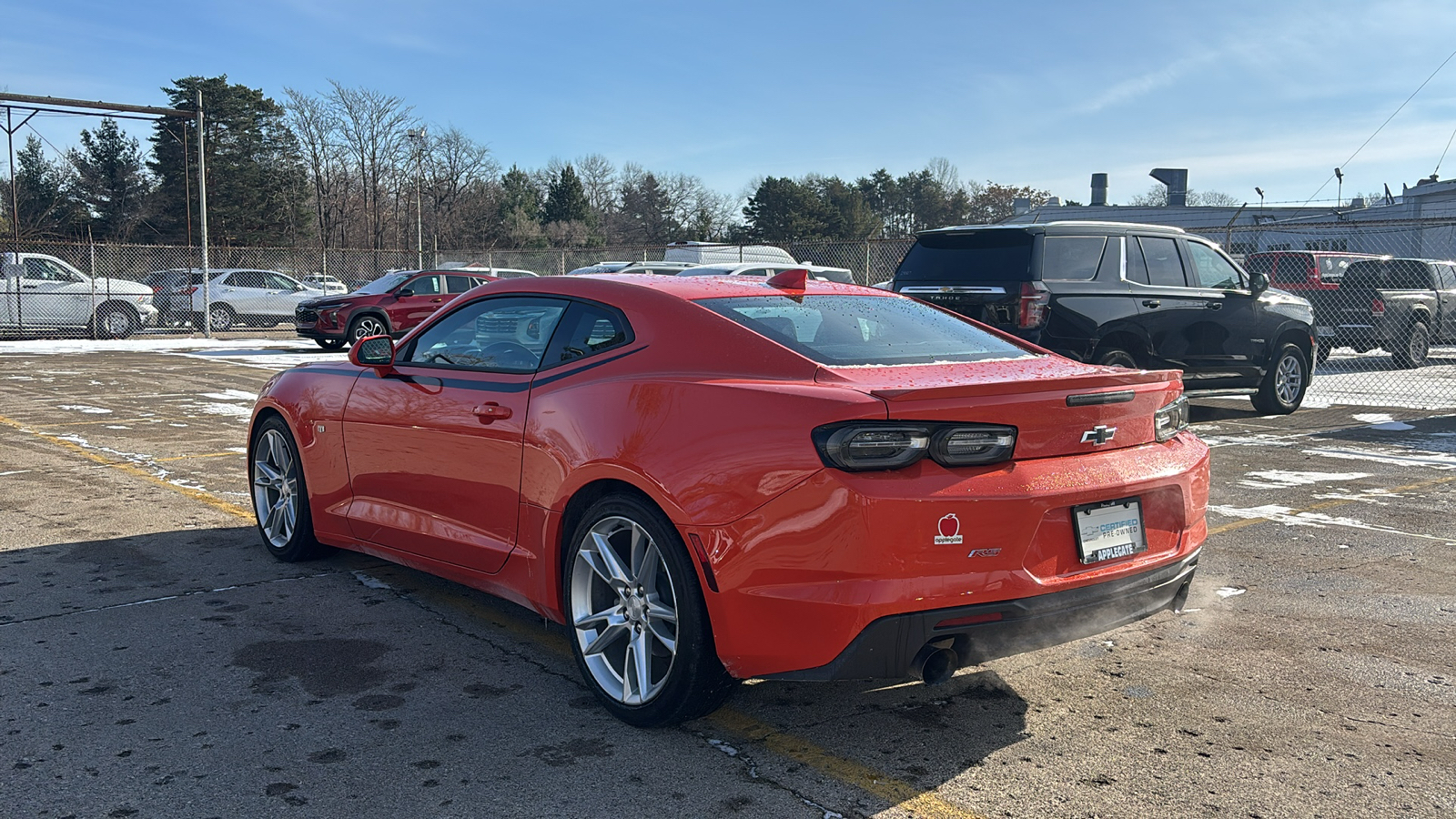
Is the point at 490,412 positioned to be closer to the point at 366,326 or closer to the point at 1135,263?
the point at 1135,263

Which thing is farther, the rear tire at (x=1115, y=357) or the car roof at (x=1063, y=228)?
the rear tire at (x=1115, y=357)

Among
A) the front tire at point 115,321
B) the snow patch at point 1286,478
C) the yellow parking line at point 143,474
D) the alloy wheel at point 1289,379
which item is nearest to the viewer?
the yellow parking line at point 143,474

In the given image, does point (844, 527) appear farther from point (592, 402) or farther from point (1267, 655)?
point (1267, 655)

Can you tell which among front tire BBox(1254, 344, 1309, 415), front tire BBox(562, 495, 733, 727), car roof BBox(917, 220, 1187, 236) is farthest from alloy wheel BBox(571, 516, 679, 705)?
front tire BBox(1254, 344, 1309, 415)

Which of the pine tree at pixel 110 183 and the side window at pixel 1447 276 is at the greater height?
the pine tree at pixel 110 183

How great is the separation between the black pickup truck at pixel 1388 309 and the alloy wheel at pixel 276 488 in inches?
716

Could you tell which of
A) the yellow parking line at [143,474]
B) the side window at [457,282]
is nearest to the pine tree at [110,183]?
the side window at [457,282]

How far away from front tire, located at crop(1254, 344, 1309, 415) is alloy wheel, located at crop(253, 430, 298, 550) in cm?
1020

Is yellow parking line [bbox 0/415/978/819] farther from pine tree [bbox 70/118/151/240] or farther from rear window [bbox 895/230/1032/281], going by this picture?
pine tree [bbox 70/118/151/240]

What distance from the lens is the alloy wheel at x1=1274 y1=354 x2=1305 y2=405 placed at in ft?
40.2

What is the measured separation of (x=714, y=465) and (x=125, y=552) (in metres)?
4.03

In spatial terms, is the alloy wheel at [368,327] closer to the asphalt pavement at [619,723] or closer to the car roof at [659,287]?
the asphalt pavement at [619,723]

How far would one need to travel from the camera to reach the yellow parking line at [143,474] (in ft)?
23.0

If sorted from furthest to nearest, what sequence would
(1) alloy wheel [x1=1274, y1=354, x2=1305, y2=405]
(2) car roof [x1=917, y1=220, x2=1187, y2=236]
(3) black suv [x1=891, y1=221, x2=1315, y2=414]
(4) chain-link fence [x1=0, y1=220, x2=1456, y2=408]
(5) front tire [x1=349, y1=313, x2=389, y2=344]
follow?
1. (5) front tire [x1=349, y1=313, x2=389, y2=344]
2. (4) chain-link fence [x1=0, y1=220, x2=1456, y2=408]
3. (1) alloy wheel [x1=1274, y1=354, x2=1305, y2=405]
4. (2) car roof [x1=917, y1=220, x2=1187, y2=236]
5. (3) black suv [x1=891, y1=221, x2=1315, y2=414]
